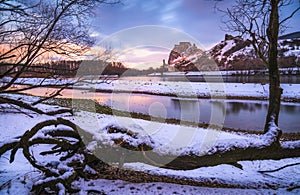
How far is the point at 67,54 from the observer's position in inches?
157

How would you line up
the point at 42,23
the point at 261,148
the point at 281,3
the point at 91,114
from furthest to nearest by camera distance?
the point at 91,114, the point at 281,3, the point at 261,148, the point at 42,23

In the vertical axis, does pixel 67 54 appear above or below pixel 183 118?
above

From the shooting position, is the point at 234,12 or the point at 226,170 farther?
the point at 234,12

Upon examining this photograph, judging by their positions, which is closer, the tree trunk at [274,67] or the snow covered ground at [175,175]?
the snow covered ground at [175,175]

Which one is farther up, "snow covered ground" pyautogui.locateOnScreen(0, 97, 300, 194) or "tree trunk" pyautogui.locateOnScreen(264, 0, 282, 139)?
"tree trunk" pyautogui.locateOnScreen(264, 0, 282, 139)

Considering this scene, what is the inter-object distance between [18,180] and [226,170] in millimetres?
4860

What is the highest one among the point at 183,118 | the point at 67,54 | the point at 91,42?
the point at 91,42

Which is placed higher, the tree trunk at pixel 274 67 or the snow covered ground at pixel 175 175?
the tree trunk at pixel 274 67

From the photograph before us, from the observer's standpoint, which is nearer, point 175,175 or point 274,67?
point 175,175

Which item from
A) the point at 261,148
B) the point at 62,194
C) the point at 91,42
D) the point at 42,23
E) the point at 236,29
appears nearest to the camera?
the point at 62,194

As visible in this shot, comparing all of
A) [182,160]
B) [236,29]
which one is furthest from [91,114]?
[182,160]

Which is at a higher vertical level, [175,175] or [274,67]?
[274,67]

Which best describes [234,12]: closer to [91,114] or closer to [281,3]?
[281,3]

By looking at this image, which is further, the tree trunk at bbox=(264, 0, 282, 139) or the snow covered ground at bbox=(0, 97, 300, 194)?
the tree trunk at bbox=(264, 0, 282, 139)
